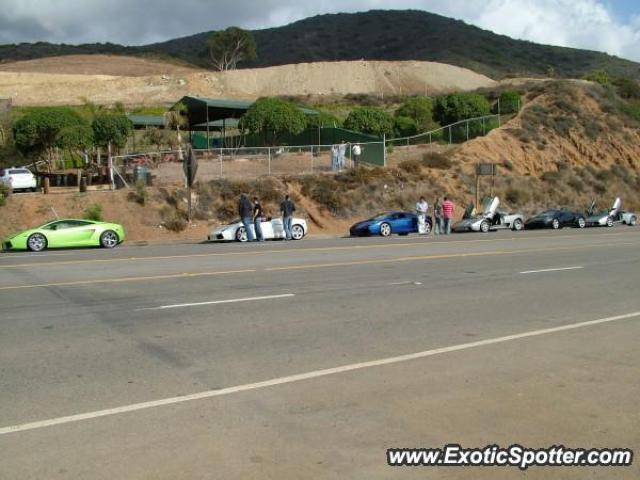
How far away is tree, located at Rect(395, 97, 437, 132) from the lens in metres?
58.7

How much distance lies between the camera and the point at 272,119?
4381cm

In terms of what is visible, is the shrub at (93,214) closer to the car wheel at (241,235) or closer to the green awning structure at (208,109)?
the car wheel at (241,235)

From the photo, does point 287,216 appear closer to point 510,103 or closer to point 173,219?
point 173,219

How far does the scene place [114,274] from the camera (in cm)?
1527

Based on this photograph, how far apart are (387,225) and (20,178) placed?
18343 mm

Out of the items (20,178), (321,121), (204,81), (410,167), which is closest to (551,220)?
(410,167)

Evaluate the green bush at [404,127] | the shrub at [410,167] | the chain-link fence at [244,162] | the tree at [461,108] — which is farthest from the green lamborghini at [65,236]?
the tree at [461,108]

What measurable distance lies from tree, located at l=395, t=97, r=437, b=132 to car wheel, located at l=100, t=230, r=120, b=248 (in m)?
36.3

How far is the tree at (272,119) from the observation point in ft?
144

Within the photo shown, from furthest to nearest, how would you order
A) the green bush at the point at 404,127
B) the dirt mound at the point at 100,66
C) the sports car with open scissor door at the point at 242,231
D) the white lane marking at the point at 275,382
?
the dirt mound at the point at 100,66 < the green bush at the point at 404,127 < the sports car with open scissor door at the point at 242,231 < the white lane marking at the point at 275,382

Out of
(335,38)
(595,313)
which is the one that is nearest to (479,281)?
(595,313)

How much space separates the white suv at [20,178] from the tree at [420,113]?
3096cm

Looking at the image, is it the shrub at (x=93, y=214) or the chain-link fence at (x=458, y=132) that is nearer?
the shrub at (x=93, y=214)

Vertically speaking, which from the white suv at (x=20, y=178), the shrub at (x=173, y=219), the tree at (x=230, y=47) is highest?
the tree at (x=230, y=47)
